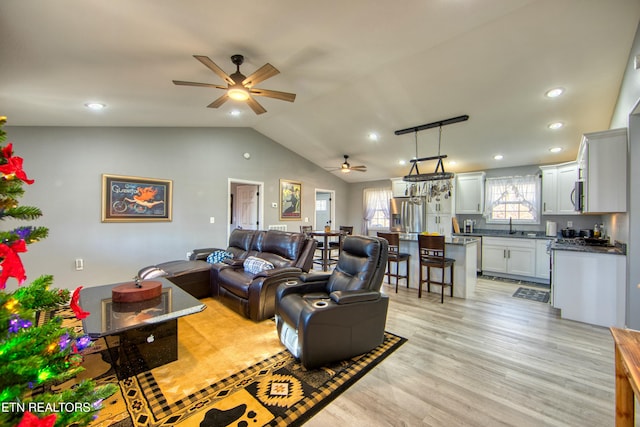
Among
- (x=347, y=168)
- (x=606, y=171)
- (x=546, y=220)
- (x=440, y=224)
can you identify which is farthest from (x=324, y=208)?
(x=606, y=171)

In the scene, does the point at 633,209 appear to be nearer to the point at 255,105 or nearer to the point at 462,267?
the point at 462,267

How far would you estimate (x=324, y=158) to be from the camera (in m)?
7.24

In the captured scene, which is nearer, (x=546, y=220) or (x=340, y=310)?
(x=340, y=310)

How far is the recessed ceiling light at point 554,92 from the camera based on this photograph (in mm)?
3388

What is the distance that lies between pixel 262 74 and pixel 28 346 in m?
2.53

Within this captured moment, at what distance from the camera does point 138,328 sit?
7.13ft

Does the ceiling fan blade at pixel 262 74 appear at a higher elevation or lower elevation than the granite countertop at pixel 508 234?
higher

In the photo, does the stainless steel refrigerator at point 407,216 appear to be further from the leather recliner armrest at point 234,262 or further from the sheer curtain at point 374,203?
the leather recliner armrest at point 234,262

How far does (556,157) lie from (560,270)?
9.98 feet

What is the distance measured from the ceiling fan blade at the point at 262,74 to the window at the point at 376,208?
6.09m

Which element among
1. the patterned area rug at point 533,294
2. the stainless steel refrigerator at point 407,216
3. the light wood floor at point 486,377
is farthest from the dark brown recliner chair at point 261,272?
the stainless steel refrigerator at point 407,216

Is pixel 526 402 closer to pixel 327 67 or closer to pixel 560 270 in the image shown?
pixel 560 270

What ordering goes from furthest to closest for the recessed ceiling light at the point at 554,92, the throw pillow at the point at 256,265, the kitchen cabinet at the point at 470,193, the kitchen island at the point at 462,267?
the kitchen cabinet at the point at 470,193, the kitchen island at the point at 462,267, the throw pillow at the point at 256,265, the recessed ceiling light at the point at 554,92

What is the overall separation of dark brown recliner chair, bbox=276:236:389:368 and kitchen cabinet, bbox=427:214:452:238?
14.6ft
